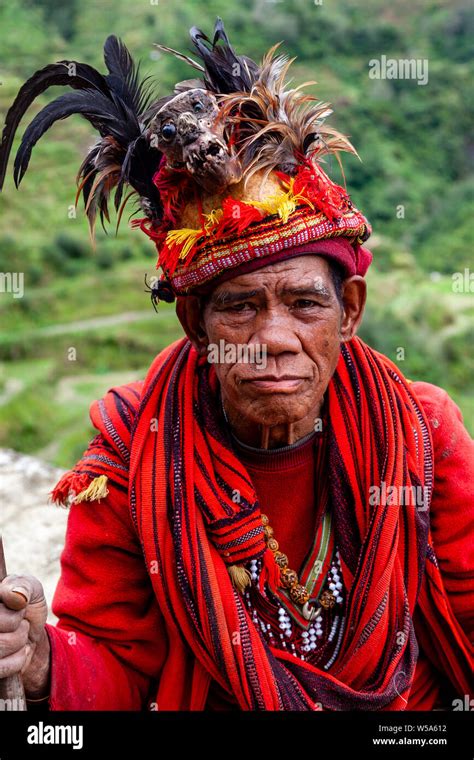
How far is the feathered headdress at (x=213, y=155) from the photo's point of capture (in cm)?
203

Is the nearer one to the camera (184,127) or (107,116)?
(184,127)

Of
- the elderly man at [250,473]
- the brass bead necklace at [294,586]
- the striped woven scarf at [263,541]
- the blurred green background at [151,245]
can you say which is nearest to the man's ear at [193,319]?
the elderly man at [250,473]

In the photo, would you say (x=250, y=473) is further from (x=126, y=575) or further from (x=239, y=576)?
(x=126, y=575)

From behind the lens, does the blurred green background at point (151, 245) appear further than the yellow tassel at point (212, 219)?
Yes

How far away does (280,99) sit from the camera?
211 centimetres

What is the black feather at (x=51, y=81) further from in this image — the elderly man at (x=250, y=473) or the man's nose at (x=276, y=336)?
the man's nose at (x=276, y=336)

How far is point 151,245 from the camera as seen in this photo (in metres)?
12.2

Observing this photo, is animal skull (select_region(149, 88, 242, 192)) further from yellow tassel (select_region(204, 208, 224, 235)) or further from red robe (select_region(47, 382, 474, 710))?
red robe (select_region(47, 382, 474, 710))

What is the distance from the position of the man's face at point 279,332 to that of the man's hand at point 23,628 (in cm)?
62

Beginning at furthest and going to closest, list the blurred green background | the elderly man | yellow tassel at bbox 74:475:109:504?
the blurred green background, yellow tassel at bbox 74:475:109:504, the elderly man

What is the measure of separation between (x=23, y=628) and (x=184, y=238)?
3.03 ft

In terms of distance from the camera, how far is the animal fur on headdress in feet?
6.64

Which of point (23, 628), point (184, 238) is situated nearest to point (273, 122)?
point (184, 238)

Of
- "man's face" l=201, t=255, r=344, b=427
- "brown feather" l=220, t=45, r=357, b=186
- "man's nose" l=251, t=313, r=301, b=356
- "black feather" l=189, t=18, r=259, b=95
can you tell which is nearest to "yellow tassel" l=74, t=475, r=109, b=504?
"man's face" l=201, t=255, r=344, b=427
